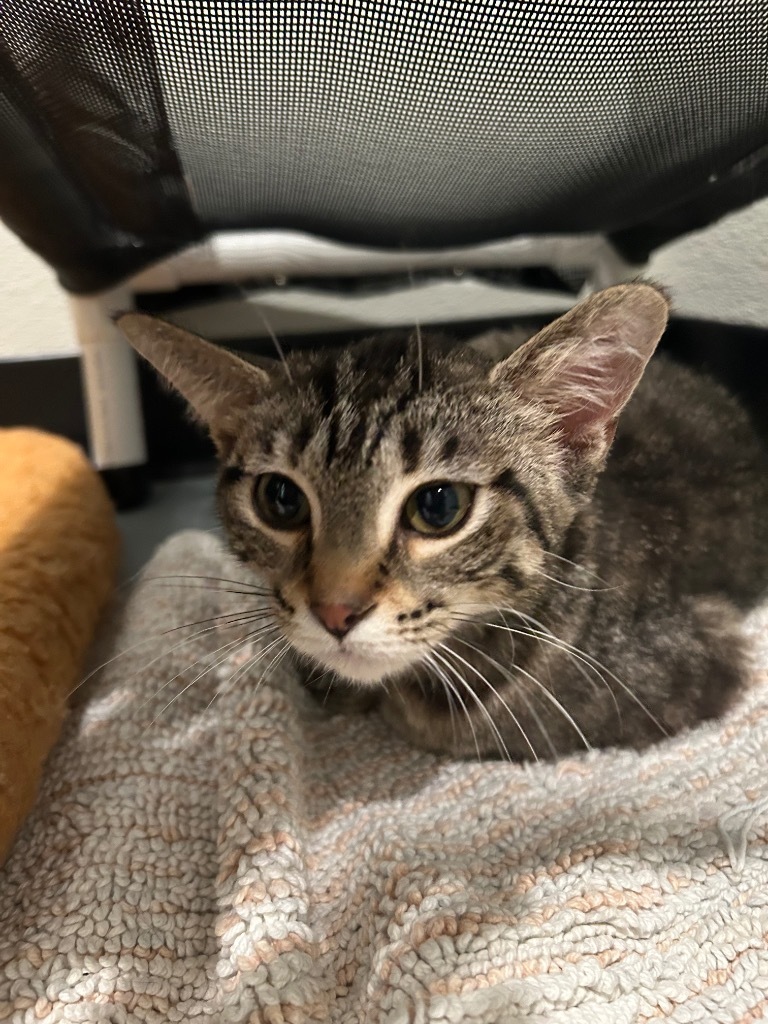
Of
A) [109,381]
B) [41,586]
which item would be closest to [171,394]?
[109,381]

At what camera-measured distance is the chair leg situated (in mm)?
1379

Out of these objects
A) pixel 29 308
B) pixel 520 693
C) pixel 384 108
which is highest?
pixel 384 108

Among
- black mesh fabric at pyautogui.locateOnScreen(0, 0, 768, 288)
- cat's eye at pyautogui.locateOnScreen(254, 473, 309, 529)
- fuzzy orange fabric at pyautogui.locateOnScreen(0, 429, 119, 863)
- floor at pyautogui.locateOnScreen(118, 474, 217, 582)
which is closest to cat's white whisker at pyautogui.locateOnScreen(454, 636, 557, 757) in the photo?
cat's eye at pyautogui.locateOnScreen(254, 473, 309, 529)

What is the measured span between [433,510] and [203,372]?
34cm

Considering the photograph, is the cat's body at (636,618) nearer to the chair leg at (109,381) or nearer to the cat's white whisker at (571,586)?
the cat's white whisker at (571,586)

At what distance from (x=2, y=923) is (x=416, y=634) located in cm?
52

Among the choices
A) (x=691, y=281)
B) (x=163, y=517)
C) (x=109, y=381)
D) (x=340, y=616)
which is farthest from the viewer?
(x=163, y=517)

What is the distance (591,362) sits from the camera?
0.77 meters

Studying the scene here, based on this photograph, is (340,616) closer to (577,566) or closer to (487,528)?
(487,528)

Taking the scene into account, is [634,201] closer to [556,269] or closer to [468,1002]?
[556,269]

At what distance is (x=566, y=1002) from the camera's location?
63cm

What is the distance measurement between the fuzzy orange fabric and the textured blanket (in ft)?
0.22

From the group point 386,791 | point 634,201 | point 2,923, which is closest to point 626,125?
point 634,201

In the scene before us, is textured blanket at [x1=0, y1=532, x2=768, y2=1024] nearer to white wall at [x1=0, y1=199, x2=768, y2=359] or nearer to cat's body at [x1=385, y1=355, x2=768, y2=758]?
cat's body at [x1=385, y1=355, x2=768, y2=758]
